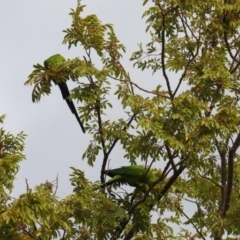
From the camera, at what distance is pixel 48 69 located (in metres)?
8.40

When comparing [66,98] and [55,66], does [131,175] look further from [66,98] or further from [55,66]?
[55,66]

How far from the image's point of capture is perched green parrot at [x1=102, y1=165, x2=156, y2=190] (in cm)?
888

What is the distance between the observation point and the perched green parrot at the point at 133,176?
8875 mm

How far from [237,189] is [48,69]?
18.7 ft

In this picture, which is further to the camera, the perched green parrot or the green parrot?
the perched green parrot

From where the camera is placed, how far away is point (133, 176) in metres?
8.92

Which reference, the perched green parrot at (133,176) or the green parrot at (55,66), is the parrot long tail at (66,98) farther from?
the perched green parrot at (133,176)

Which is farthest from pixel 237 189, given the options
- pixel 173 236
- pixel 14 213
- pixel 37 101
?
pixel 14 213

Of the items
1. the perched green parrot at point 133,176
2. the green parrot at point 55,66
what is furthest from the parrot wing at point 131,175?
the green parrot at point 55,66

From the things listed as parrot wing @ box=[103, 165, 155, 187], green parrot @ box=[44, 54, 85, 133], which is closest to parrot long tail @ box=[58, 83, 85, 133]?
green parrot @ box=[44, 54, 85, 133]

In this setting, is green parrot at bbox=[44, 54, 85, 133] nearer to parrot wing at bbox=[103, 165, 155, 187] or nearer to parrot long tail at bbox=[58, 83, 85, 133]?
parrot long tail at bbox=[58, 83, 85, 133]

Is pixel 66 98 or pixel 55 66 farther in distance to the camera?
pixel 66 98

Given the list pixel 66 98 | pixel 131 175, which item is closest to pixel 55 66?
pixel 66 98

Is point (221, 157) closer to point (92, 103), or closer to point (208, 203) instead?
point (208, 203)
